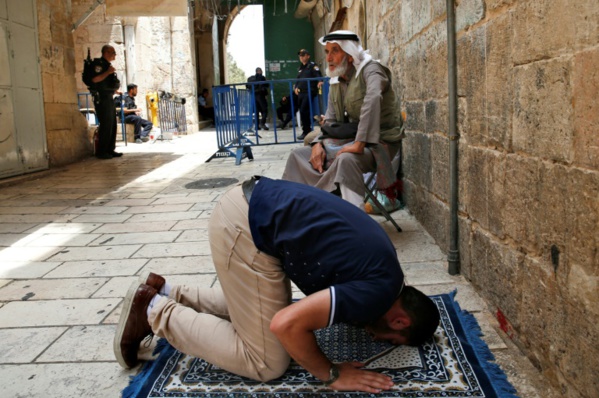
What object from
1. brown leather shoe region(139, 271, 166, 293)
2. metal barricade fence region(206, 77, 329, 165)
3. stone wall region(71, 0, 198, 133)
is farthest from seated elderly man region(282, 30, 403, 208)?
stone wall region(71, 0, 198, 133)

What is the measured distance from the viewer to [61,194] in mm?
6812

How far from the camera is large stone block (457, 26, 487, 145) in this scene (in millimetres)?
2758

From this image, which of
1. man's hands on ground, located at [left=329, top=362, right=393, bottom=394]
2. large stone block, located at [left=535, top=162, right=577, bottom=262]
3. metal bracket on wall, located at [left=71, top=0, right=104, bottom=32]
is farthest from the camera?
metal bracket on wall, located at [left=71, top=0, right=104, bottom=32]

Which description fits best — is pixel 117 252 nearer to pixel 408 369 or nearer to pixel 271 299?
pixel 271 299

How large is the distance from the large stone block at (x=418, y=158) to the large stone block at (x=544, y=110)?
181 cm

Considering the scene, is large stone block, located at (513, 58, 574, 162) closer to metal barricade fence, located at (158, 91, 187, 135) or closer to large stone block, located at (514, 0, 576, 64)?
large stone block, located at (514, 0, 576, 64)

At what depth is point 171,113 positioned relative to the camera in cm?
1644

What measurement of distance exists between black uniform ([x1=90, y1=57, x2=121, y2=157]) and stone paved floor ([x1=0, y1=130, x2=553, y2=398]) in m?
2.88

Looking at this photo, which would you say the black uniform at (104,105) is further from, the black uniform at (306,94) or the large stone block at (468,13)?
the large stone block at (468,13)

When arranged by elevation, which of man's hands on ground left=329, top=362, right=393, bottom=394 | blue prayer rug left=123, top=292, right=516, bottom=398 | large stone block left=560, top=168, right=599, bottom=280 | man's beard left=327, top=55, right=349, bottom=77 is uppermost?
man's beard left=327, top=55, right=349, bottom=77

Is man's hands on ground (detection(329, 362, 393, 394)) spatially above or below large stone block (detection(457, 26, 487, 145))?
below

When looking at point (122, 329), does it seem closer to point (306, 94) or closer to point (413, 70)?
point (413, 70)

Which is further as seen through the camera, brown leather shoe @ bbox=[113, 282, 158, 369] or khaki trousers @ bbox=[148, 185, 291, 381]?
brown leather shoe @ bbox=[113, 282, 158, 369]

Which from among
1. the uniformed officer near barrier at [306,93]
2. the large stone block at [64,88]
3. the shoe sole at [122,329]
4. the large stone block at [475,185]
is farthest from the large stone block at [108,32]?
the shoe sole at [122,329]
